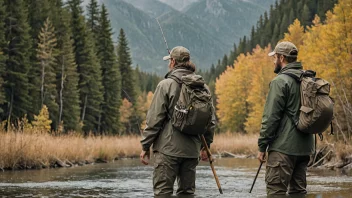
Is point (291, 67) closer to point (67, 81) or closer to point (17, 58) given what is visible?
point (17, 58)

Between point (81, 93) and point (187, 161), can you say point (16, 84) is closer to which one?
point (81, 93)

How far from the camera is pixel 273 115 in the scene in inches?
289

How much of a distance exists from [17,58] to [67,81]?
9.58 meters

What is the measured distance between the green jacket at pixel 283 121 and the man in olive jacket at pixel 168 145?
96 centimetres

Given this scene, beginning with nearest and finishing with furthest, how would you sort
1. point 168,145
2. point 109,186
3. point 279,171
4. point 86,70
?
point 279,171, point 168,145, point 109,186, point 86,70

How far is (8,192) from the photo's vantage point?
39.9 feet

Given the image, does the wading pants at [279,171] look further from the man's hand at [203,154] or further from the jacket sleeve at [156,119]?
the jacket sleeve at [156,119]

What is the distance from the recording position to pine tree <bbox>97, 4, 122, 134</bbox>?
63000 millimetres

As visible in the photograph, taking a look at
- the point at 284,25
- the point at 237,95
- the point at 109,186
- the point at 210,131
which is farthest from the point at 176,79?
the point at 284,25

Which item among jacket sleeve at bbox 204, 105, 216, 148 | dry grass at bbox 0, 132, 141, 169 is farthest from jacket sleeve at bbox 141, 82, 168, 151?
dry grass at bbox 0, 132, 141, 169

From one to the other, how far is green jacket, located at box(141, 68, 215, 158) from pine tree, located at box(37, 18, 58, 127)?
127 ft

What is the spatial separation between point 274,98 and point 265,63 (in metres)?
50.3

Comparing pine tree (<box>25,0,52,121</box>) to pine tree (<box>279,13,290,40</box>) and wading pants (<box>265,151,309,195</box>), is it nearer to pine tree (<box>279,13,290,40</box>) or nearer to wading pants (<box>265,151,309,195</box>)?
wading pants (<box>265,151,309,195</box>)

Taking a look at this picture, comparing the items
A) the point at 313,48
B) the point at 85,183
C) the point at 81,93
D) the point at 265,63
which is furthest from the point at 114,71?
the point at 85,183
